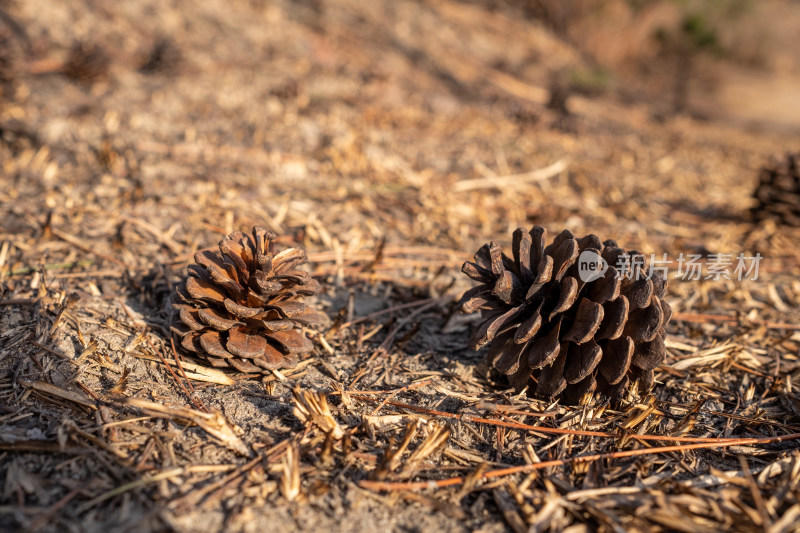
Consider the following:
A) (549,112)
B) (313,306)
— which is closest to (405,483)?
(313,306)

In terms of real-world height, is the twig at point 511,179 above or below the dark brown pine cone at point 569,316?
above

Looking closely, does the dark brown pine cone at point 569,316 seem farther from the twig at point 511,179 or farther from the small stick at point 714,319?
the twig at point 511,179

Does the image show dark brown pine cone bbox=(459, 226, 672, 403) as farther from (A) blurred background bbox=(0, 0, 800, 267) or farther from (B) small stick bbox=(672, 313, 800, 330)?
(A) blurred background bbox=(0, 0, 800, 267)

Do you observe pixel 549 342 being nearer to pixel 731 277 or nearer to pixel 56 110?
pixel 731 277

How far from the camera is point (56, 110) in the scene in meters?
3.74

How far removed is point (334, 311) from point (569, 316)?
0.93m

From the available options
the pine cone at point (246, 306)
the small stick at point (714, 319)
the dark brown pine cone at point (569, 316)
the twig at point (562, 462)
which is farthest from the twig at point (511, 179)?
the twig at point (562, 462)

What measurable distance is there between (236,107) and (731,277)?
3.47 m

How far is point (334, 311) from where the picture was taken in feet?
7.38

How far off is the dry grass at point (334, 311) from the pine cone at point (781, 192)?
109 millimetres

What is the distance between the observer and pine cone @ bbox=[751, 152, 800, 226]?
3.47 metres

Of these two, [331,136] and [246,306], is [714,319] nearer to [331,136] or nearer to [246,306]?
[246,306]

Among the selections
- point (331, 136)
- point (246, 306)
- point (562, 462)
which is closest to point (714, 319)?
point (562, 462)

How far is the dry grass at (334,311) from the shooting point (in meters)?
1.40
